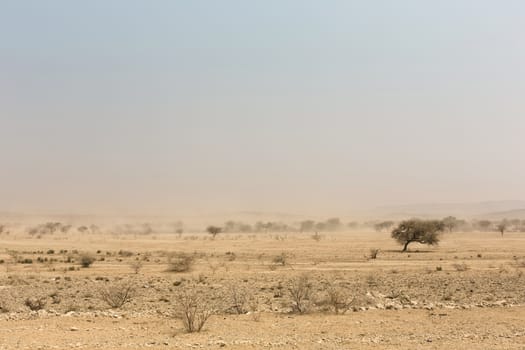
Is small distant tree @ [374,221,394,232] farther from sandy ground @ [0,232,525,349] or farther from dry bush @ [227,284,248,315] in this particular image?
dry bush @ [227,284,248,315]

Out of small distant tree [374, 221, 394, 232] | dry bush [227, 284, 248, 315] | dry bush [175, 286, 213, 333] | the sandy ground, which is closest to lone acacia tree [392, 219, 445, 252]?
the sandy ground

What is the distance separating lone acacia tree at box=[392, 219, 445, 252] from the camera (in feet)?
185

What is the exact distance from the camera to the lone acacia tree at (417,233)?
56.3 metres

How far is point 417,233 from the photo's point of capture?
56.8 m

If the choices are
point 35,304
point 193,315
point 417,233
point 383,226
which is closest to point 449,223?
point 383,226

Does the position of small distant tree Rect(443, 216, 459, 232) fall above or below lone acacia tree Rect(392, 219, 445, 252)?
below

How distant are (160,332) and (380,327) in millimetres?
6107

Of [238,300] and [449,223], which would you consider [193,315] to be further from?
[449,223]

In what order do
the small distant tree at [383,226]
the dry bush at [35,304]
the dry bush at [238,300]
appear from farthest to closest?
the small distant tree at [383,226] < the dry bush at [35,304] < the dry bush at [238,300]

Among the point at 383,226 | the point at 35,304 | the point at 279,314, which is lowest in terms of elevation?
the point at 383,226

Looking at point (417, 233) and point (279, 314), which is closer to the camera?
point (279, 314)

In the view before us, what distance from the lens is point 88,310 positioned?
18.5 meters

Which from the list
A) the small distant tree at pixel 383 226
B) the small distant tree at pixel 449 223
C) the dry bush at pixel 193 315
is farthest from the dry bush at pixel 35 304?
the small distant tree at pixel 383 226

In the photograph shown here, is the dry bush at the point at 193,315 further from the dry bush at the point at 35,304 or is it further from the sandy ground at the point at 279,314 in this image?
the dry bush at the point at 35,304
